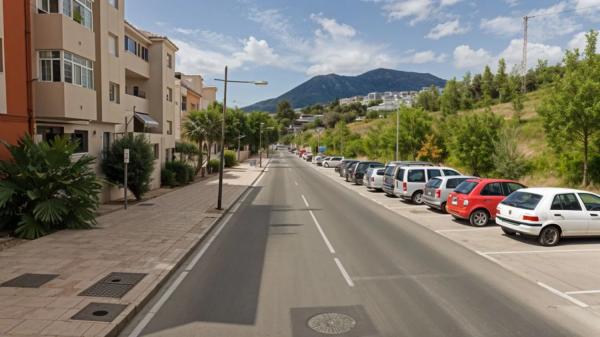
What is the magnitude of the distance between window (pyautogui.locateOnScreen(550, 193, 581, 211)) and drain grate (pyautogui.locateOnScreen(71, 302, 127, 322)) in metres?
11.0

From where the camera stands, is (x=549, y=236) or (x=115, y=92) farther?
(x=115, y=92)

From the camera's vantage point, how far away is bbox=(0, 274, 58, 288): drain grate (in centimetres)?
788

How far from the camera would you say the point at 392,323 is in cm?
654

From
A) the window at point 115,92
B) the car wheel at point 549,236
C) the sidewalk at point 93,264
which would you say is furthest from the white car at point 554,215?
the window at point 115,92

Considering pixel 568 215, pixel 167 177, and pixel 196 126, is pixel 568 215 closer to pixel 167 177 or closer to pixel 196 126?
pixel 167 177

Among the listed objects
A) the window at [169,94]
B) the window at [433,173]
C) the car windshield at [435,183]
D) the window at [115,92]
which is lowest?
the car windshield at [435,183]

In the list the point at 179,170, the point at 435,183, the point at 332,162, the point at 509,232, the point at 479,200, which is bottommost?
the point at 509,232

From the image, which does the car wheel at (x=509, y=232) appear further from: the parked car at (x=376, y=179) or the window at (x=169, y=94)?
the window at (x=169, y=94)

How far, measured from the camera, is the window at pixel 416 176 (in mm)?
21156

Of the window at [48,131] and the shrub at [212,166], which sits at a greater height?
the window at [48,131]

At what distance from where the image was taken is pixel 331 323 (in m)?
6.55

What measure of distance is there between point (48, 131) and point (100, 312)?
13.8 m

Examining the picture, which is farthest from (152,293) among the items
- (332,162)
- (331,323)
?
(332,162)

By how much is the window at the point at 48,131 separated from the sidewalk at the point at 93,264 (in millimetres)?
4314
